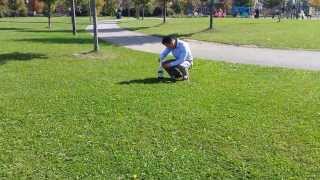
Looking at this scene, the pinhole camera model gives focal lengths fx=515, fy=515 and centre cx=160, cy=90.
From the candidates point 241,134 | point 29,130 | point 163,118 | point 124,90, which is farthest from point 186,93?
point 29,130

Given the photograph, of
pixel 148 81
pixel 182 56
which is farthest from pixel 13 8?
pixel 182 56

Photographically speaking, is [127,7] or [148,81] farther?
[127,7]

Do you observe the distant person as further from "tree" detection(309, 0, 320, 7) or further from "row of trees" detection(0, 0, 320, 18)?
"tree" detection(309, 0, 320, 7)

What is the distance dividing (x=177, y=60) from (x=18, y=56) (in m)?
6.70

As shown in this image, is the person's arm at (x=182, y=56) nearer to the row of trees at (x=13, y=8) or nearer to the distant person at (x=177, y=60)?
the distant person at (x=177, y=60)

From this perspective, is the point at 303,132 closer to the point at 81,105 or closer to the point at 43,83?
the point at 81,105

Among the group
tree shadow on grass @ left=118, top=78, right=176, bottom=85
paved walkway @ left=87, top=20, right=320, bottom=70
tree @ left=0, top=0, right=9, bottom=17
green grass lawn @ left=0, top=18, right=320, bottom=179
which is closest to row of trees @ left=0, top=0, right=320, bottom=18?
tree @ left=0, top=0, right=9, bottom=17

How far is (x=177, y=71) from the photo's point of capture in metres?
10.6

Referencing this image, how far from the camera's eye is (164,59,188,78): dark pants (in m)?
10.5

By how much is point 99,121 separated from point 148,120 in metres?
0.71

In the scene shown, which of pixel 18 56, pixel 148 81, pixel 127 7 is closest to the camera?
pixel 148 81

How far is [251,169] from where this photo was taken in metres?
5.61

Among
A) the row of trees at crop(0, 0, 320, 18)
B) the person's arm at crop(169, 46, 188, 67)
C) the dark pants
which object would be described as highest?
the person's arm at crop(169, 46, 188, 67)

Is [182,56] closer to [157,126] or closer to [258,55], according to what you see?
[157,126]
